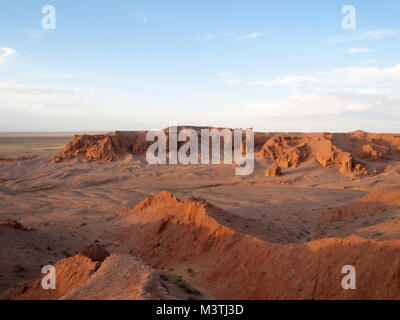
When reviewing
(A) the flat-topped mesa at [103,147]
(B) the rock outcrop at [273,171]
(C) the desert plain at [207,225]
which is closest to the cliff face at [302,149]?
(A) the flat-topped mesa at [103,147]

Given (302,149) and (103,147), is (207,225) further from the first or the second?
(103,147)

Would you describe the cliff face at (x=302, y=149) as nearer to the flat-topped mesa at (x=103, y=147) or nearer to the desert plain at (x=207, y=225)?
the flat-topped mesa at (x=103, y=147)

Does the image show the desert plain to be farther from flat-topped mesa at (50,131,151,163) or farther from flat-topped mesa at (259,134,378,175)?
flat-topped mesa at (50,131,151,163)

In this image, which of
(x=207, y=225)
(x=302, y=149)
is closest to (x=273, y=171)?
(x=302, y=149)

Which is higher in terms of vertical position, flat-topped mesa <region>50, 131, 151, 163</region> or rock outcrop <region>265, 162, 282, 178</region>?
flat-topped mesa <region>50, 131, 151, 163</region>

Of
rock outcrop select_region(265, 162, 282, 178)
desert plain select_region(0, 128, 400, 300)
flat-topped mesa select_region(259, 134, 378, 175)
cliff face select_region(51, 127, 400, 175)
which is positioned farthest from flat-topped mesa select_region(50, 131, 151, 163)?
rock outcrop select_region(265, 162, 282, 178)

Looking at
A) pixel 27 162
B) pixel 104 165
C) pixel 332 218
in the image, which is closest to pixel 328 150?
pixel 332 218

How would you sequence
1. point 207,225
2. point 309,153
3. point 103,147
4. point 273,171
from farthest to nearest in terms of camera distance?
1. point 103,147
2. point 309,153
3. point 273,171
4. point 207,225
